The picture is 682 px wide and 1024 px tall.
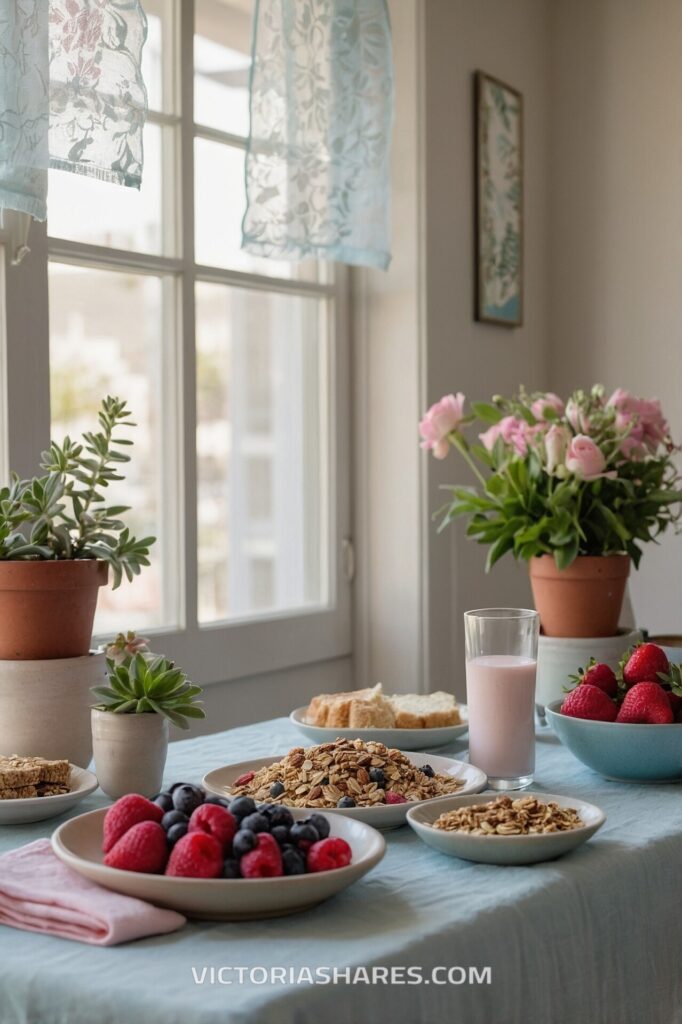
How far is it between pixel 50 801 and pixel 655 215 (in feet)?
7.70

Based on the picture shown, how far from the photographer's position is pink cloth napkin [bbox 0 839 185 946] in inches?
34.1

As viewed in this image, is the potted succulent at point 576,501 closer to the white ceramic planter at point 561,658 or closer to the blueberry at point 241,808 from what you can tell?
the white ceramic planter at point 561,658

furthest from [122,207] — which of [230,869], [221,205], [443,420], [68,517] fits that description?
[230,869]

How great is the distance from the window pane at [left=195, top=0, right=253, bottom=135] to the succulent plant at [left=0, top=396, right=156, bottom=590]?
1054 millimetres

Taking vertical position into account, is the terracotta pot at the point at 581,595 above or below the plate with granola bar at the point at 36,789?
above

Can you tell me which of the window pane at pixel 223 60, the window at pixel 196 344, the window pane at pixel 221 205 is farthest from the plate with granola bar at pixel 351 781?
the window pane at pixel 221 205

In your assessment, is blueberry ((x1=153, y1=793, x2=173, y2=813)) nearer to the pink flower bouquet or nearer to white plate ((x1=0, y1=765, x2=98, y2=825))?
white plate ((x1=0, y1=765, x2=98, y2=825))

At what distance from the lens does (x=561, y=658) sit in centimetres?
174

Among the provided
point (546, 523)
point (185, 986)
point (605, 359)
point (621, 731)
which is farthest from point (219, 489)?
point (185, 986)

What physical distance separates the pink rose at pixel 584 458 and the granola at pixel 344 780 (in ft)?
2.03

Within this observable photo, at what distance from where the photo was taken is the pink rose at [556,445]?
5.66ft

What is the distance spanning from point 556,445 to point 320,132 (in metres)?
1.04

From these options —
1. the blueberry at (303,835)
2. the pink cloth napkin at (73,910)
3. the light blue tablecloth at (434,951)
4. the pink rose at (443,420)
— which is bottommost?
the light blue tablecloth at (434,951)

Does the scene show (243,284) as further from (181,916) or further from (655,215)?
(181,916)
